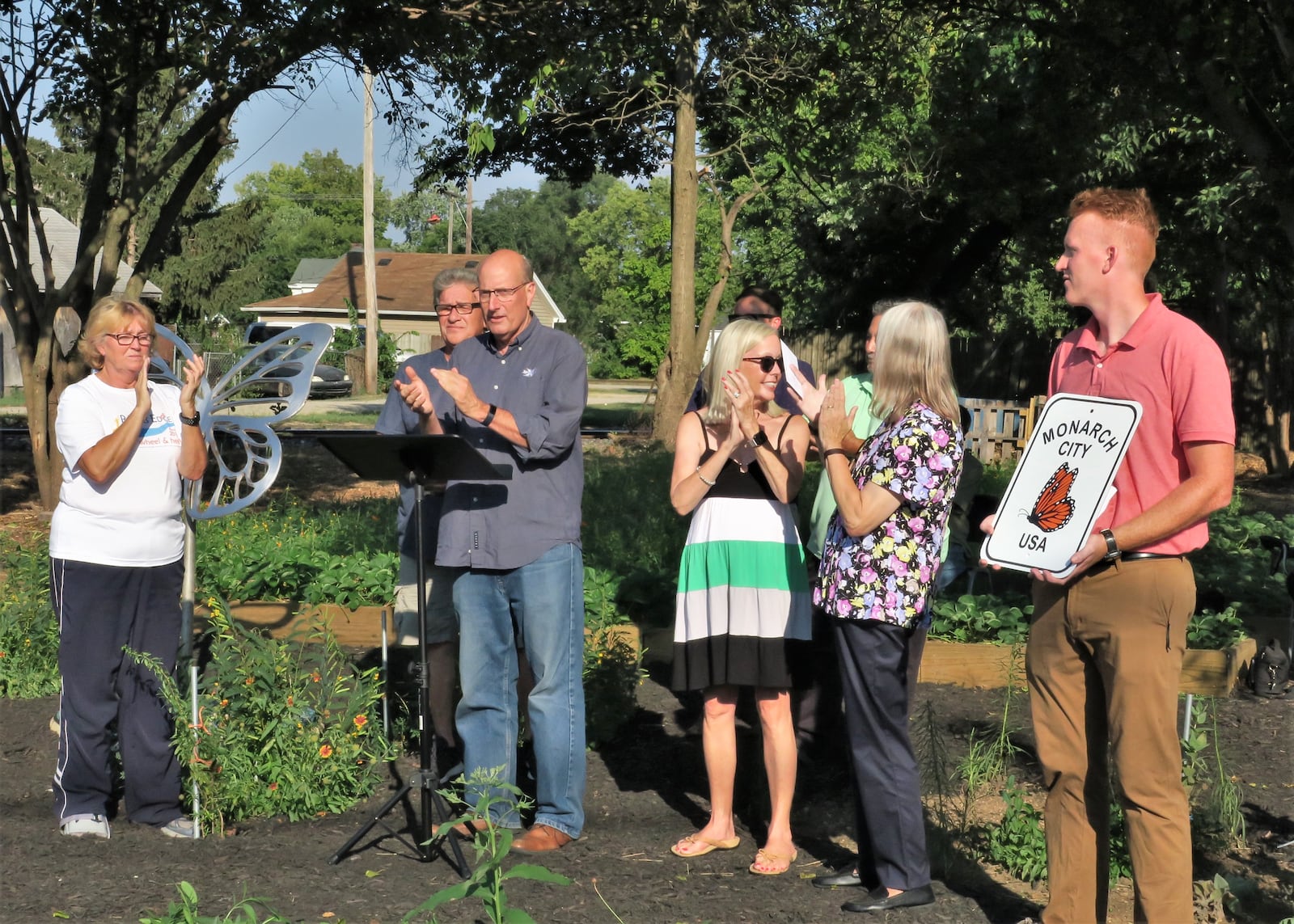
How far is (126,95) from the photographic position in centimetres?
1264

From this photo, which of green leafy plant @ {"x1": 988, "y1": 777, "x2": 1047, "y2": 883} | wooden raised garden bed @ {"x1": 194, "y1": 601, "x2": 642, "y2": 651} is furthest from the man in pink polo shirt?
wooden raised garden bed @ {"x1": 194, "y1": 601, "x2": 642, "y2": 651}

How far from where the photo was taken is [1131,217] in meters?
3.62

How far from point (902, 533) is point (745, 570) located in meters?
0.66

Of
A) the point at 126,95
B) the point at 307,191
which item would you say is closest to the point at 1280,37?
the point at 126,95

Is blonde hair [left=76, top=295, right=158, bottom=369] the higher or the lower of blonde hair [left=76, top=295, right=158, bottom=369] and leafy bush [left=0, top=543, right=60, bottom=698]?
the higher

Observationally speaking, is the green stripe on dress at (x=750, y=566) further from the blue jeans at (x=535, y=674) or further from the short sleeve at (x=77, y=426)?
the short sleeve at (x=77, y=426)

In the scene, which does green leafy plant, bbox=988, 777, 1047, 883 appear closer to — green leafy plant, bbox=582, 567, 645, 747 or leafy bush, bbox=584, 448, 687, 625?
green leafy plant, bbox=582, 567, 645, 747

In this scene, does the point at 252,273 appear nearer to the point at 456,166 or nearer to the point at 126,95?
the point at 456,166

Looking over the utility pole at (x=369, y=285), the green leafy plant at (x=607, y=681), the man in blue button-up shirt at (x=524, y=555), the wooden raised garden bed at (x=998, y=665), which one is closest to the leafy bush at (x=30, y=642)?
the green leafy plant at (x=607, y=681)

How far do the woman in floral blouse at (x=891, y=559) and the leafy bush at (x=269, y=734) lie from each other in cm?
213

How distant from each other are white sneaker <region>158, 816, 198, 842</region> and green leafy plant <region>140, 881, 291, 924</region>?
0.84 meters

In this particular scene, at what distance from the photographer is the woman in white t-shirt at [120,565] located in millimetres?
4934

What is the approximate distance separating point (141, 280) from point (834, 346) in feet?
56.7

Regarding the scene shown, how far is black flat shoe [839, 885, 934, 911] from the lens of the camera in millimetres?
4305
